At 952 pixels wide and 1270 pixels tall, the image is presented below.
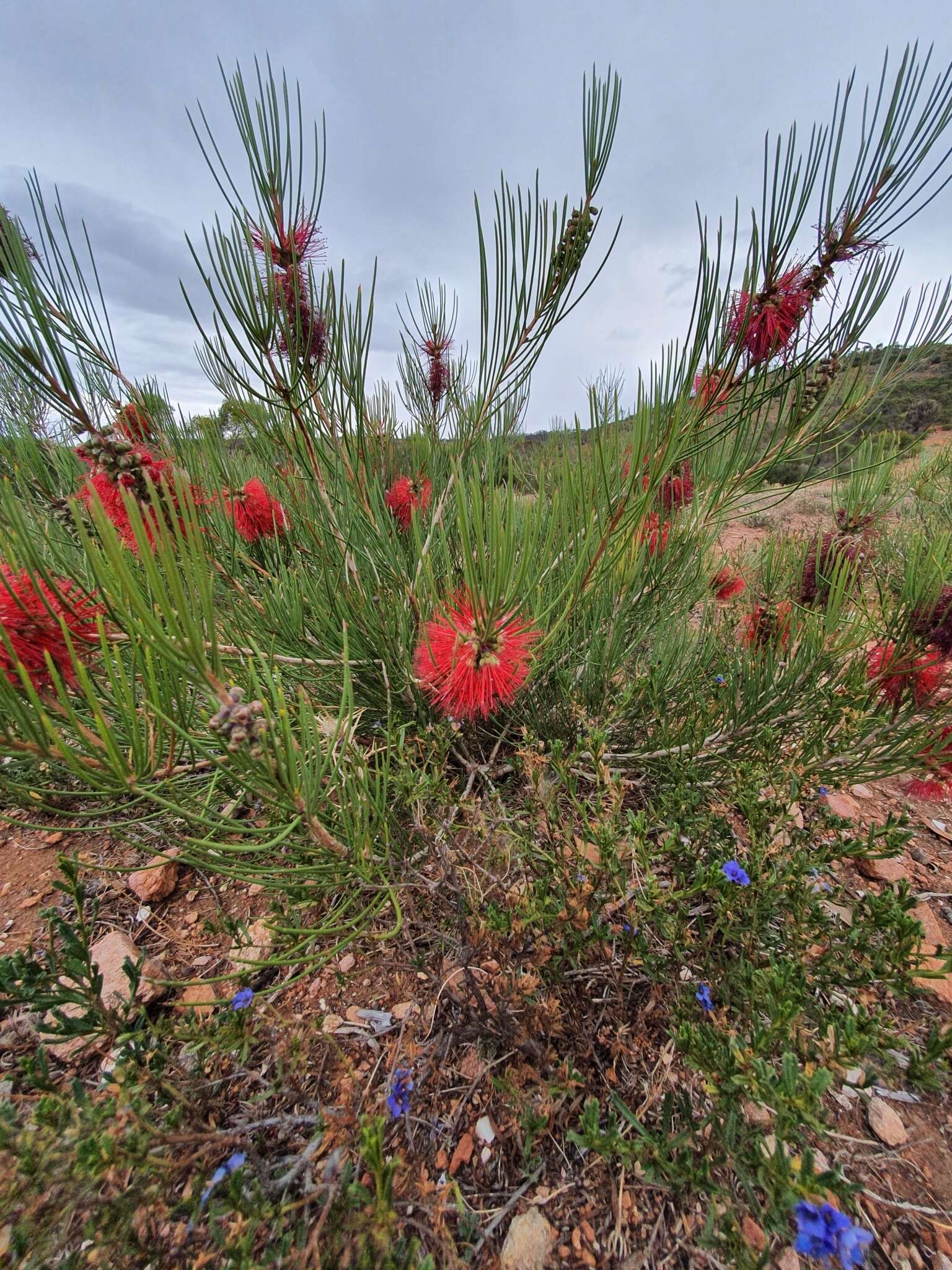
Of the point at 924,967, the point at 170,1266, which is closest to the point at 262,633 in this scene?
the point at 170,1266

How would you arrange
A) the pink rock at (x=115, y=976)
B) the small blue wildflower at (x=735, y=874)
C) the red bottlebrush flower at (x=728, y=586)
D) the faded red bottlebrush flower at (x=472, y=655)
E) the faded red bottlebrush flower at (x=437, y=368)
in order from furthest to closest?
the red bottlebrush flower at (x=728, y=586), the faded red bottlebrush flower at (x=437, y=368), the pink rock at (x=115, y=976), the small blue wildflower at (x=735, y=874), the faded red bottlebrush flower at (x=472, y=655)

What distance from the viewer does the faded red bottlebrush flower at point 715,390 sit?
0.66 meters

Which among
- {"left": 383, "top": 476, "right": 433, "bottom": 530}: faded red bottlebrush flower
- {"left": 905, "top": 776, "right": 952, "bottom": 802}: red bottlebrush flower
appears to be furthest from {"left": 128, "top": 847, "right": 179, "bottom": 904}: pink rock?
{"left": 905, "top": 776, "right": 952, "bottom": 802}: red bottlebrush flower

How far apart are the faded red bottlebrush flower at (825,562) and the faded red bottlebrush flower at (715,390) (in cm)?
51

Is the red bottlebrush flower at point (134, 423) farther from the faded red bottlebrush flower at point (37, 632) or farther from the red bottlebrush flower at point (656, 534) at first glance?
the red bottlebrush flower at point (656, 534)

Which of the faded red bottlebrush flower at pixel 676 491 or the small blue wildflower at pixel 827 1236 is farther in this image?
the faded red bottlebrush flower at pixel 676 491

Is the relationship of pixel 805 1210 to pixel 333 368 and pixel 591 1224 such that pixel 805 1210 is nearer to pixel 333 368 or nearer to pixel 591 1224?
pixel 591 1224

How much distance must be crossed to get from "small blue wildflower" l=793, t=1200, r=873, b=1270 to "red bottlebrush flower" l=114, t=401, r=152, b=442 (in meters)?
1.28

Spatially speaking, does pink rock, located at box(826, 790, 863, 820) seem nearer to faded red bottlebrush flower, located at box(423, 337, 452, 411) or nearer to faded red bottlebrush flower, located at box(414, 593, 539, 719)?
faded red bottlebrush flower, located at box(414, 593, 539, 719)

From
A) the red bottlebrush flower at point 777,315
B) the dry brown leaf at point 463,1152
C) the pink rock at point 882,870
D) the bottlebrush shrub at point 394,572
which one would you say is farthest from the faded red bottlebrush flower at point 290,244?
the pink rock at point 882,870

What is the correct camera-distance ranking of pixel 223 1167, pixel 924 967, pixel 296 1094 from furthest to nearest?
pixel 924 967, pixel 296 1094, pixel 223 1167

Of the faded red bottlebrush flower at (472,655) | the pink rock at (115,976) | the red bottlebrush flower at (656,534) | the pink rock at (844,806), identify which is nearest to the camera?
the faded red bottlebrush flower at (472,655)

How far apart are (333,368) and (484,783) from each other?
926 mm

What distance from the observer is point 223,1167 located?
0.58m
